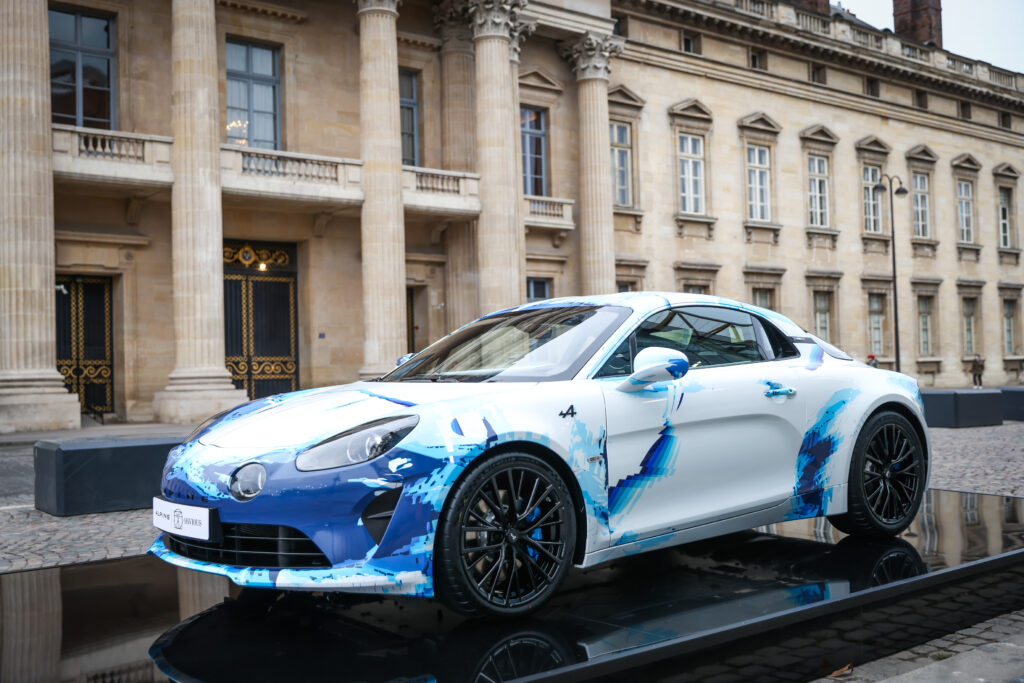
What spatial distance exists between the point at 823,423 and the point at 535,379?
1956 millimetres

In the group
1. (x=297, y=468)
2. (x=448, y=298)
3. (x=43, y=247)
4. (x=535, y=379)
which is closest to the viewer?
(x=297, y=468)

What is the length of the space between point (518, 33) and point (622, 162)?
5.95 m

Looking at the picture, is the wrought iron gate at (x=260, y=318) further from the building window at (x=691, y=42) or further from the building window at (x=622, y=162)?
the building window at (x=691, y=42)

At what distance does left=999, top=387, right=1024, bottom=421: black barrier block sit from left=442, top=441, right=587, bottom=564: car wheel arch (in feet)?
62.4

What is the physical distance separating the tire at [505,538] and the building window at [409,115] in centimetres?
2161

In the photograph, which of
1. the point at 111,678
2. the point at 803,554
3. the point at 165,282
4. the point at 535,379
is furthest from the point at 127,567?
the point at 165,282

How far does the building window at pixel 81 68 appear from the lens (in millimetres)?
20016

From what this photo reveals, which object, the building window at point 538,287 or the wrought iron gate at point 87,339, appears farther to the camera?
the building window at point 538,287

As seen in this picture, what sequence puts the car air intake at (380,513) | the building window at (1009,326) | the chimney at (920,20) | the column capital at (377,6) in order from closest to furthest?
the car air intake at (380,513) < the column capital at (377,6) < the chimney at (920,20) < the building window at (1009,326)

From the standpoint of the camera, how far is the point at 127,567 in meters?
5.57

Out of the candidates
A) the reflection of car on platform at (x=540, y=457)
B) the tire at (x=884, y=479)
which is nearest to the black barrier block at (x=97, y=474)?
the reflection of car on platform at (x=540, y=457)

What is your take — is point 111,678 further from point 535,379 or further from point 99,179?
point 99,179

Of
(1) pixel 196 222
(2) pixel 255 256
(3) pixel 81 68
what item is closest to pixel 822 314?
(2) pixel 255 256

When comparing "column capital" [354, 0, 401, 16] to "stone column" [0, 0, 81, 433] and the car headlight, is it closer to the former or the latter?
"stone column" [0, 0, 81, 433]
